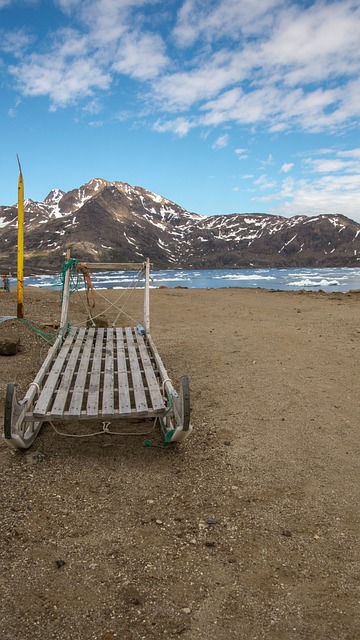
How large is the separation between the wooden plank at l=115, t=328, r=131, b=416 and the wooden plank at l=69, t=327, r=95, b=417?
509 mm

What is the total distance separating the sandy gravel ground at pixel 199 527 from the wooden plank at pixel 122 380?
19.1 inches

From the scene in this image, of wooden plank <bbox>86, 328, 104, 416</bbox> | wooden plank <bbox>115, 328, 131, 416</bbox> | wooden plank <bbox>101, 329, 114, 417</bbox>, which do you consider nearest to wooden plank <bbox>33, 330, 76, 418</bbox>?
wooden plank <bbox>86, 328, 104, 416</bbox>

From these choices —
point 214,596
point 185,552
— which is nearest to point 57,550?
point 185,552

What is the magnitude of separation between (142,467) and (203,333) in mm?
7879

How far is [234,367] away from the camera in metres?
8.76

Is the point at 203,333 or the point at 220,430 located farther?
the point at 203,333

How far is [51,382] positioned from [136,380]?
1.21 metres

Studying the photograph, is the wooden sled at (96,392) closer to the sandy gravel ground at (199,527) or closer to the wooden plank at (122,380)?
the wooden plank at (122,380)

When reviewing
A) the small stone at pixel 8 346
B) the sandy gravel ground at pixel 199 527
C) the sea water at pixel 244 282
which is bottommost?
the sea water at pixel 244 282

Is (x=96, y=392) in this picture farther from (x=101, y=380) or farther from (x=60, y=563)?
(x=60, y=563)

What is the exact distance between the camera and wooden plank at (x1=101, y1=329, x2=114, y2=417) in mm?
5188

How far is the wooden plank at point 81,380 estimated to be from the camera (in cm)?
516

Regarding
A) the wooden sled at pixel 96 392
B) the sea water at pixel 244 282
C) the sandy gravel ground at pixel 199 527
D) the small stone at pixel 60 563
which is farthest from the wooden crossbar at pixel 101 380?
the sea water at pixel 244 282

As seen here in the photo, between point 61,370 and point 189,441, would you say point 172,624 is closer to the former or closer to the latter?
point 189,441
